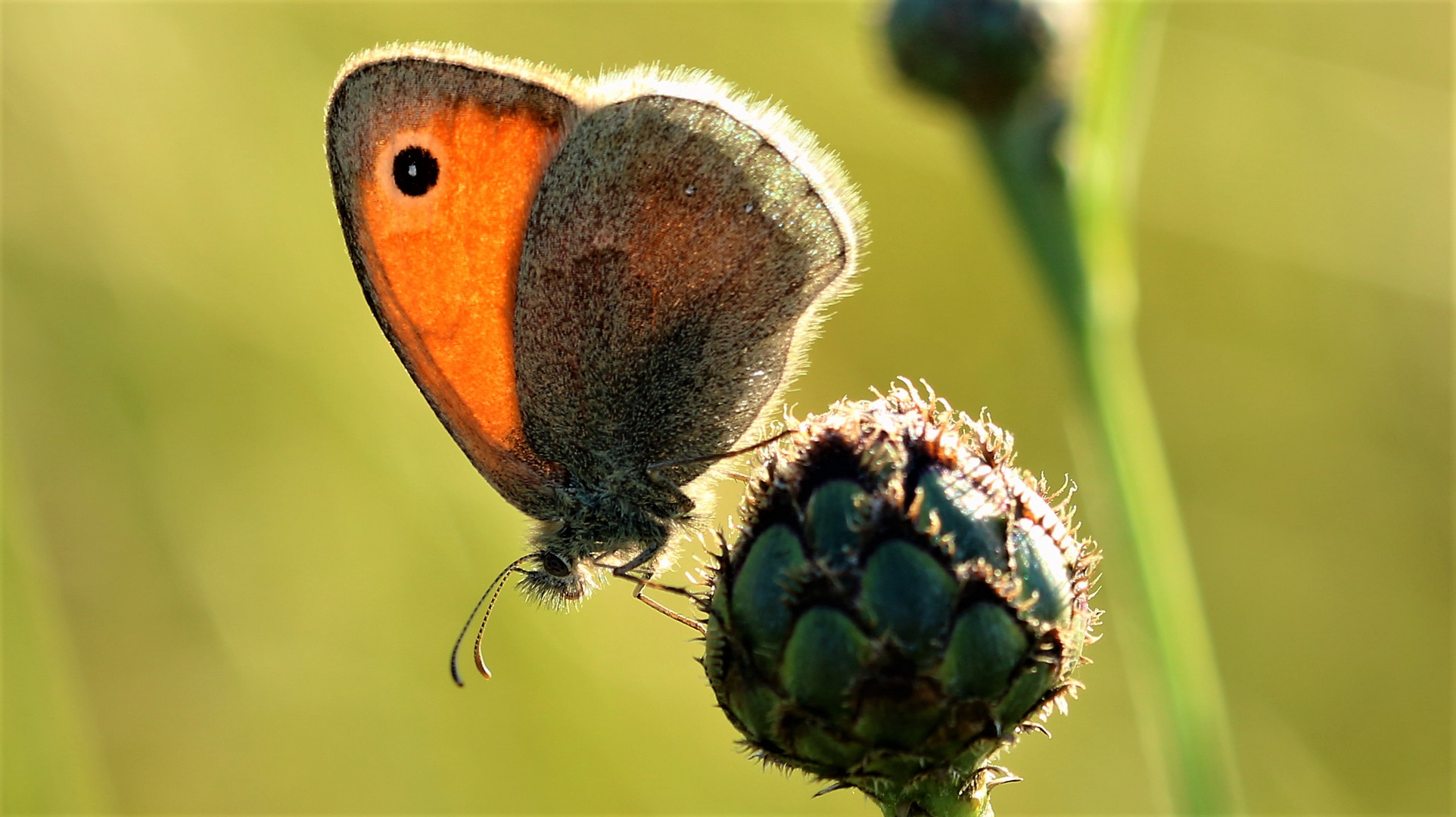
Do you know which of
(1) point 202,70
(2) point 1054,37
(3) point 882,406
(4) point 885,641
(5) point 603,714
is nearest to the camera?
(4) point 885,641

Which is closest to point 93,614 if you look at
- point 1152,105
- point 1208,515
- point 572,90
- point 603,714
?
point 603,714

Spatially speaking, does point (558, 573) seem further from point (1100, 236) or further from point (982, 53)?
point (982, 53)

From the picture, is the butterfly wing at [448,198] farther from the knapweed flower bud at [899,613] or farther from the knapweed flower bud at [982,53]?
the knapweed flower bud at [982,53]

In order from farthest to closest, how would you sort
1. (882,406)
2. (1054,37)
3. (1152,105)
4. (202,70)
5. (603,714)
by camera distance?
(1152,105) → (202,70) → (603,714) → (1054,37) → (882,406)

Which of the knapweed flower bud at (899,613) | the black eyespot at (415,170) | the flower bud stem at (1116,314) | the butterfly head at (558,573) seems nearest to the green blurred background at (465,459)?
the flower bud stem at (1116,314)

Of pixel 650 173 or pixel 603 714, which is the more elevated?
pixel 650 173

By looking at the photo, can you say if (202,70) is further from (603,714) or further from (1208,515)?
(1208,515)

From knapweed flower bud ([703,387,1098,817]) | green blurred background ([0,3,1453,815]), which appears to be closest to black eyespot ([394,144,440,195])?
knapweed flower bud ([703,387,1098,817])

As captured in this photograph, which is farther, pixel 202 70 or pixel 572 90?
pixel 202 70
